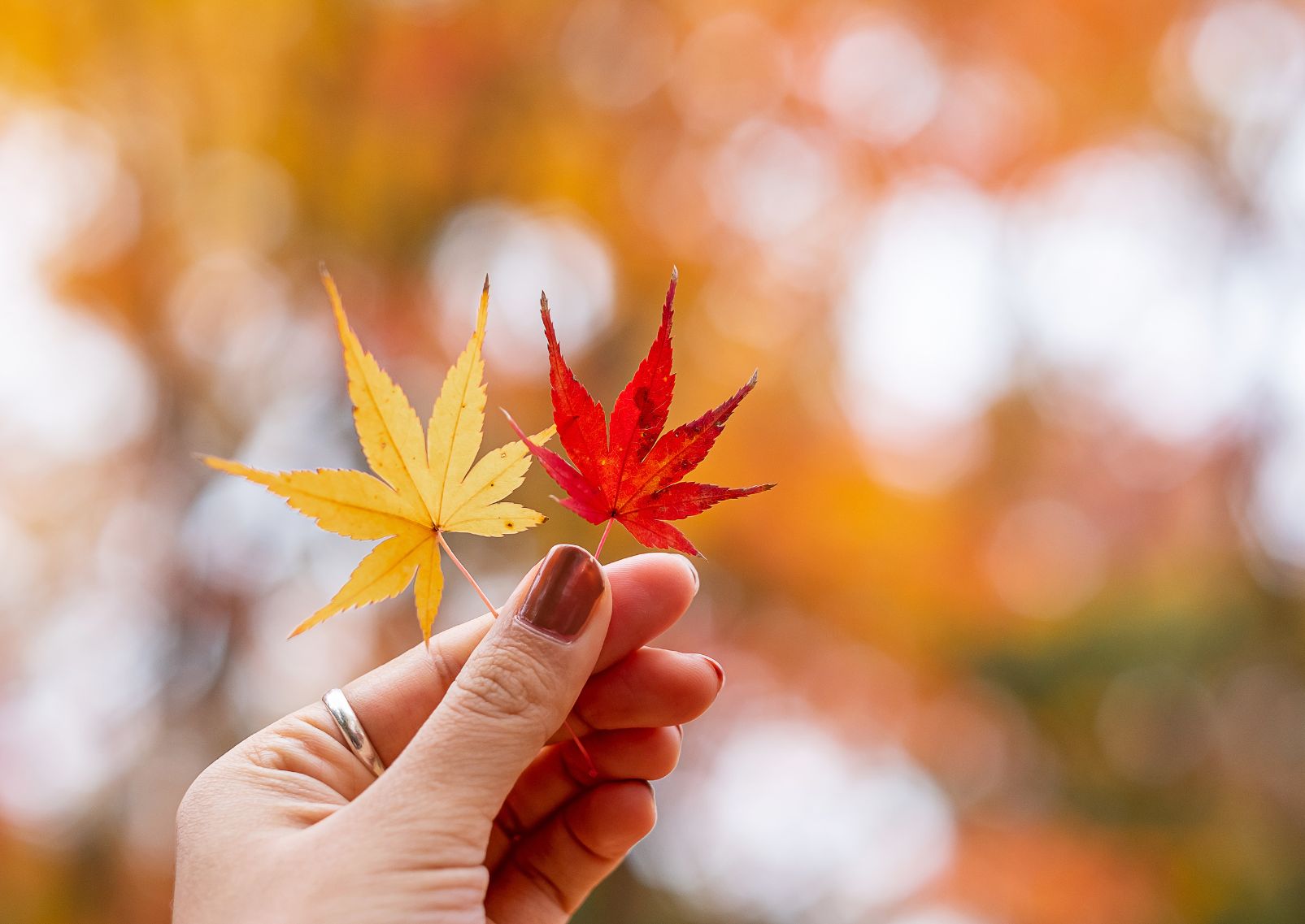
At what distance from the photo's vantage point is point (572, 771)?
959 millimetres

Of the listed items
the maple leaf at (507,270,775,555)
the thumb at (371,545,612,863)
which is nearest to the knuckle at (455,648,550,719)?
the thumb at (371,545,612,863)

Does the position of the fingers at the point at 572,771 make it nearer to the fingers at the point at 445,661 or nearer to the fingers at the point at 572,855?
the fingers at the point at 572,855

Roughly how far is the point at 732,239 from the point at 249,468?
7.66 ft

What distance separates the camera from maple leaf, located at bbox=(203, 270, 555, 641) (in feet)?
1.97

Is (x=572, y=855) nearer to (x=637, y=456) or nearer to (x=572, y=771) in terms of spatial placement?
(x=572, y=771)

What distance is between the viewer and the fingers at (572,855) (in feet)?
2.96

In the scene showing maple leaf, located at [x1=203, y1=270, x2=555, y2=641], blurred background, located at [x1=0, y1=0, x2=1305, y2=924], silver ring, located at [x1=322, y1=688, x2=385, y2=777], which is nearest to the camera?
maple leaf, located at [x1=203, y1=270, x2=555, y2=641]

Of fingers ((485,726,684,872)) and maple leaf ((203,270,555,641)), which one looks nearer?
maple leaf ((203,270,555,641))

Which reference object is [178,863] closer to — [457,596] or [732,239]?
[457,596]

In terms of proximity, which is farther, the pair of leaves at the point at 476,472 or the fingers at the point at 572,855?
the fingers at the point at 572,855

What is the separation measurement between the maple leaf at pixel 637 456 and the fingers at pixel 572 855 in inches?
14.5

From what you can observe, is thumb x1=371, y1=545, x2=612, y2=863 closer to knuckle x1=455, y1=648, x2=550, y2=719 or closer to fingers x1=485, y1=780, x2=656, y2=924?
knuckle x1=455, y1=648, x2=550, y2=719

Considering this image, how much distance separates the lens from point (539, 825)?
965mm

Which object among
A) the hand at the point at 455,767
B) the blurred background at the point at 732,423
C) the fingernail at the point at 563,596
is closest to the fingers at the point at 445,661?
the hand at the point at 455,767
